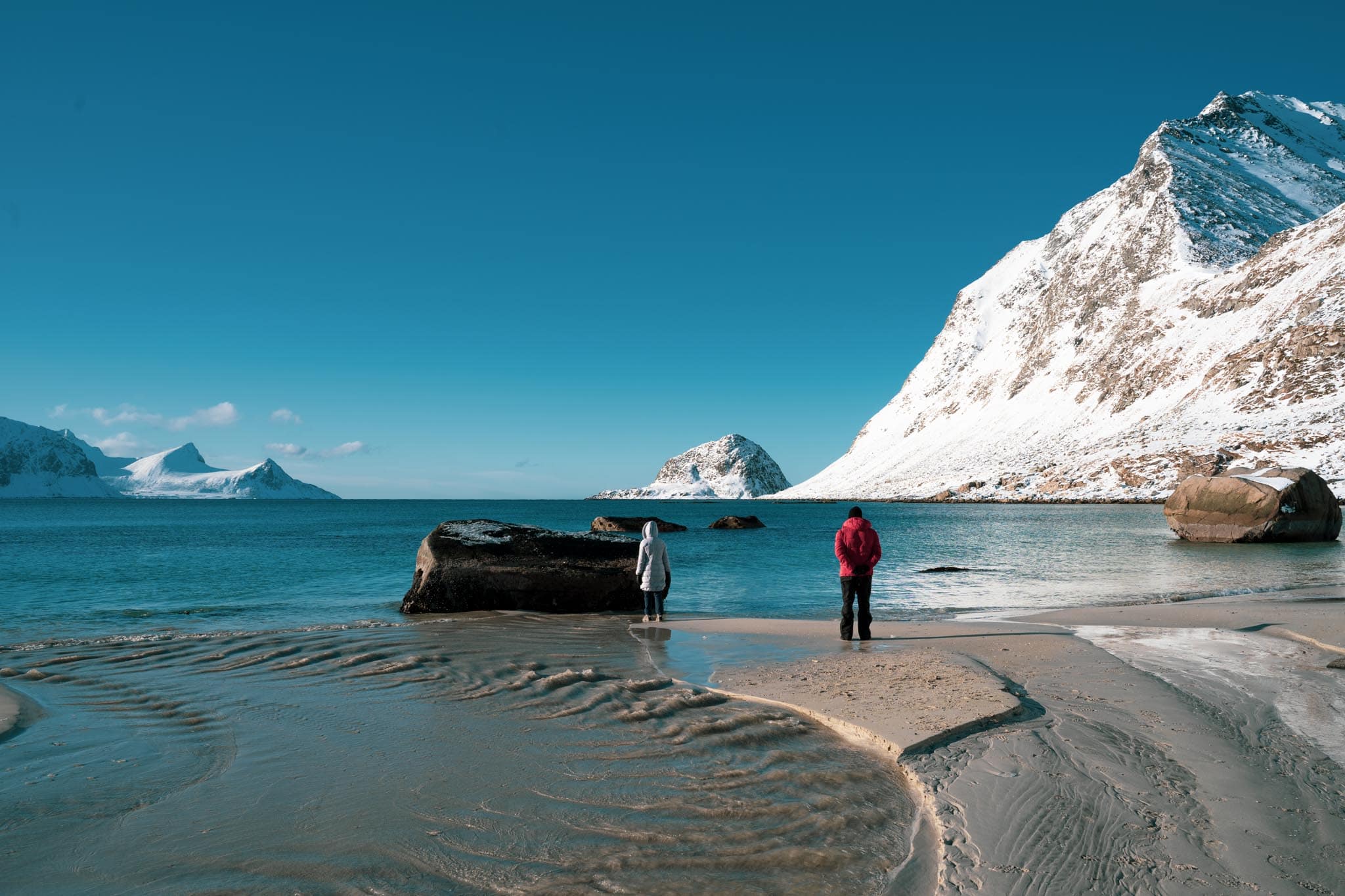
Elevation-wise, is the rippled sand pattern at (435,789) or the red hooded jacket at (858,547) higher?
the red hooded jacket at (858,547)

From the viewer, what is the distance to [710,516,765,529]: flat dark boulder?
74188 mm

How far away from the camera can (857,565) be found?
12.9 metres

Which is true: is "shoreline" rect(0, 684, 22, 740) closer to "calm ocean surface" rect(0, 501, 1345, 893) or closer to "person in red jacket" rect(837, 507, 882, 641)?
"calm ocean surface" rect(0, 501, 1345, 893)

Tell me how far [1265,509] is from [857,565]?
1363 inches

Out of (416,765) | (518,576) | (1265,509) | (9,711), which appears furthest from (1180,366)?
(9,711)

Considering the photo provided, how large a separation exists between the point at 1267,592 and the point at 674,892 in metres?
21.9

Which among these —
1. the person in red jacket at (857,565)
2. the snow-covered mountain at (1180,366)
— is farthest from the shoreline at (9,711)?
the snow-covered mountain at (1180,366)

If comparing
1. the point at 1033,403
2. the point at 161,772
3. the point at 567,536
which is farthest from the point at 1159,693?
the point at 1033,403

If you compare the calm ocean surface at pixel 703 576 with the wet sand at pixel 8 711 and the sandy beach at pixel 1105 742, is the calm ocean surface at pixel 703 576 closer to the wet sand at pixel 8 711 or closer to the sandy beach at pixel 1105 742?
the wet sand at pixel 8 711

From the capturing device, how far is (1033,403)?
181000 mm

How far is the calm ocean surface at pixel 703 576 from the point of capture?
18.0 m

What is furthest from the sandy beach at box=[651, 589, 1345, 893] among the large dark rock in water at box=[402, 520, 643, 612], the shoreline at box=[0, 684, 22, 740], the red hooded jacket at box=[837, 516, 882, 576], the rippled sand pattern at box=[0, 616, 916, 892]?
the shoreline at box=[0, 684, 22, 740]

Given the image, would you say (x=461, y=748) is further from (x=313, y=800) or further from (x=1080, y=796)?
(x=1080, y=796)

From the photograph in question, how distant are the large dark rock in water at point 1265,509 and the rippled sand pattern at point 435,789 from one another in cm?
3928
